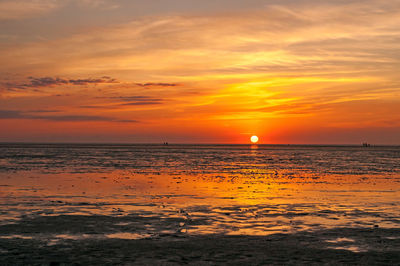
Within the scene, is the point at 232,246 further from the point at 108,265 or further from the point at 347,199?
the point at 347,199

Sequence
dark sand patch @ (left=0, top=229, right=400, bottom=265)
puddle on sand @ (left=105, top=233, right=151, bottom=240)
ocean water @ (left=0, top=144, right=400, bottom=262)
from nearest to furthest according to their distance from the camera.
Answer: dark sand patch @ (left=0, top=229, right=400, bottom=265) → puddle on sand @ (left=105, top=233, right=151, bottom=240) → ocean water @ (left=0, top=144, right=400, bottom=262)

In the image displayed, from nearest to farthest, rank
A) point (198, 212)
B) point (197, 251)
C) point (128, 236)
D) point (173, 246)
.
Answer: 1. point (197, 251)
2. point (173, 246)
3. point (128, 236)
4. point (198, 212)

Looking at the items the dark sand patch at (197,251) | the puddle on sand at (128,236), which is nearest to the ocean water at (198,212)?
the puddle on sand at (128,236)

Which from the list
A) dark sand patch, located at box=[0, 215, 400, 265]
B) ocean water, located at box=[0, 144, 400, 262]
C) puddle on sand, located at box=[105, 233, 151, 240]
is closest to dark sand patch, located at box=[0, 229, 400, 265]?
dark sand patch, located at box=[0, 215, 400, 265]

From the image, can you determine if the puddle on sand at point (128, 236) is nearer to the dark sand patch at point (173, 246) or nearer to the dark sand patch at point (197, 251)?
the dark sand patch at point (173, 246)

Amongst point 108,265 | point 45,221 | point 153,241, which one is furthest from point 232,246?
point 45,221

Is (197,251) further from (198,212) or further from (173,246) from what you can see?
(198,212)

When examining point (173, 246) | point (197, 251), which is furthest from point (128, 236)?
point (197, 251)

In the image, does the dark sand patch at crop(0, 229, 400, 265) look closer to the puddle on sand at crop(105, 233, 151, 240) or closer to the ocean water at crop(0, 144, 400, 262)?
the ocean water at crop(0, 144, 400, 262)

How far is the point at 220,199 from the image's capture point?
22.5m

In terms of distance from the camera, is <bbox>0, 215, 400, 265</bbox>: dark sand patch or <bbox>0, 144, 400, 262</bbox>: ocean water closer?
<bbox>0, 215, 400, 265</bbox>: dark sand patch

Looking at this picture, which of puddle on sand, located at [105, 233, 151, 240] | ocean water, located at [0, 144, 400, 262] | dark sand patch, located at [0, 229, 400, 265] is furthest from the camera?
ocean water, located at [0, 144, 400, 262]

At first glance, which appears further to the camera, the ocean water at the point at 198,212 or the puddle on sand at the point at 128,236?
the ocean water at the point at 198,212

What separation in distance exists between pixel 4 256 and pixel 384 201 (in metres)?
17.6
